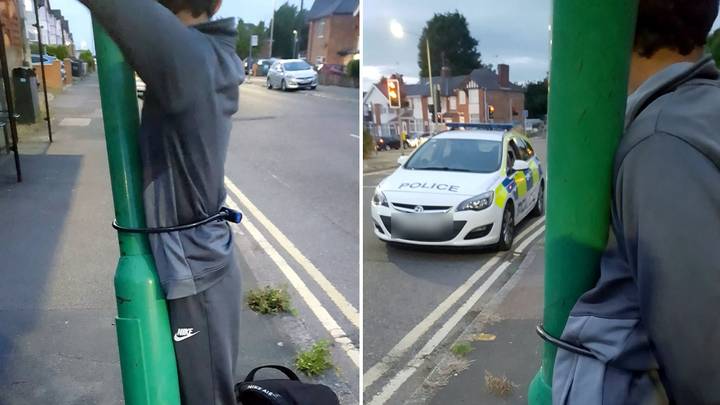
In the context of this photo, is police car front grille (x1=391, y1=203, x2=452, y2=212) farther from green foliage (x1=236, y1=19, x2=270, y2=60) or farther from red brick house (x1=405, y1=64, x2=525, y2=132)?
green foliage (x1=236, y1=19, x2=270, y2=60)

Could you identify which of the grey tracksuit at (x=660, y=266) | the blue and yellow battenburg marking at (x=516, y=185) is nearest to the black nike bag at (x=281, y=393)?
the blue and yellow battenburg marking at (x=516, y=185)

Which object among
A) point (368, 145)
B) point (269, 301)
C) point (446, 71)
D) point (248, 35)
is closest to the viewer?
point (248, 35)

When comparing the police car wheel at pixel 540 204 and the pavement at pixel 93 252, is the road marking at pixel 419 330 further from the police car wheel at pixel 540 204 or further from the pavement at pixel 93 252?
the pavement at pixel 93 252

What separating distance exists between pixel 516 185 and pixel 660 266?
1.77 metres

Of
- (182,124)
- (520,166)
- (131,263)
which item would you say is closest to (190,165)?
(182,124)

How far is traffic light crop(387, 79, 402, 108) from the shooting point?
2.60m

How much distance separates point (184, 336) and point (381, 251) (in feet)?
4.04

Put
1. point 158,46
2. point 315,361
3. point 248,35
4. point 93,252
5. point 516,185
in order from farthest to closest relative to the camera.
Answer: point 93,252 → point 315,361 → point 516,185 → point 248,35 → point 158,46

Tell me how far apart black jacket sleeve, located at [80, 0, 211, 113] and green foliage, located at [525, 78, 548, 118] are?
1.21 m

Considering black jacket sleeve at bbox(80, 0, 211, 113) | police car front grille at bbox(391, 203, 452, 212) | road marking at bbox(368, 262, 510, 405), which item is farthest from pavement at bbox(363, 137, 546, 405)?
black jacket sleeve at bbox(80, 0, 211, 113)

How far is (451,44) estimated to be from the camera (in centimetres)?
255

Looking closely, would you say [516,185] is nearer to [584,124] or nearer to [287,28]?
[287,28]

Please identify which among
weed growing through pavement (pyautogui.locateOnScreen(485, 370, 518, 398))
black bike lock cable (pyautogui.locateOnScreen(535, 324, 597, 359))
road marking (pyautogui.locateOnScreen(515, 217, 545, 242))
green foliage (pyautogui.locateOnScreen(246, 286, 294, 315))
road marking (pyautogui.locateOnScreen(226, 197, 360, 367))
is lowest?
road marking (pyautogui.locateOnScreen(226, 197, 360, 367))

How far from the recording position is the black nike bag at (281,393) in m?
2.49
